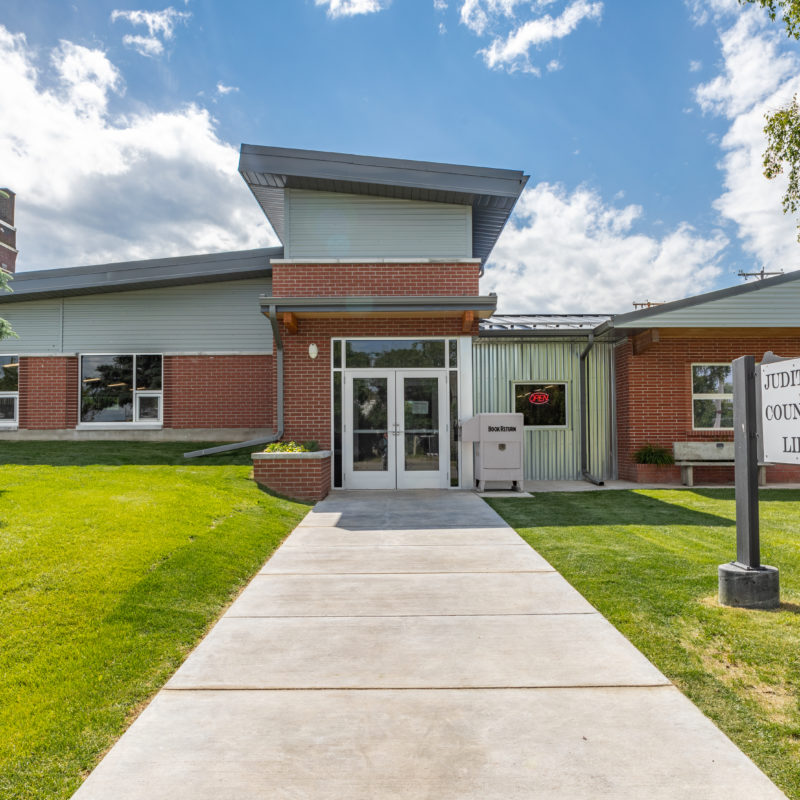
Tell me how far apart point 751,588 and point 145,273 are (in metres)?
13.5

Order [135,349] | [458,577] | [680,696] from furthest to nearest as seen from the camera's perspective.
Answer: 1. [135,349]
2. [458,577]
3. [680,696]

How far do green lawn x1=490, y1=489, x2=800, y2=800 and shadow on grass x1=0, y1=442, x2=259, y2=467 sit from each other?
19.9 ft

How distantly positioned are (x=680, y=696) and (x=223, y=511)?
19.3 feet

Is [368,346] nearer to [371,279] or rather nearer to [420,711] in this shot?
[371,279]

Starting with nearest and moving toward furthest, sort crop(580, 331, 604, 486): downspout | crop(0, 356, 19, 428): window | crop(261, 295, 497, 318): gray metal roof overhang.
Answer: crop(261, 295, 497, 318): gray metal roof overhang
crop(580, 331, 604, 486): downspout
crop(0, 356, 19, 428): window

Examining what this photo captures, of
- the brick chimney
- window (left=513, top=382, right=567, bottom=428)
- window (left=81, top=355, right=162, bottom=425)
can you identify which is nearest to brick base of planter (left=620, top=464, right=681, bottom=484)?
window (left=513, top=382, right=567, bottom=428)

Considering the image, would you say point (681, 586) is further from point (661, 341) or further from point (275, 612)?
point (661, 341)

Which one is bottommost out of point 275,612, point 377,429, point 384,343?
point 275,612

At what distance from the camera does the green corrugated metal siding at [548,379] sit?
1373cm

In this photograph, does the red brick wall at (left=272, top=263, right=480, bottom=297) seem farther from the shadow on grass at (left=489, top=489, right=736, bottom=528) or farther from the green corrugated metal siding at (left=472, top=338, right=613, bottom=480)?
the shadow on grass at (left=489, top=489, right=736, bottom=528)

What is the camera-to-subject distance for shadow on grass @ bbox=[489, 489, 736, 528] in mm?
8156

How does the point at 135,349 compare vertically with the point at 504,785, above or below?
above

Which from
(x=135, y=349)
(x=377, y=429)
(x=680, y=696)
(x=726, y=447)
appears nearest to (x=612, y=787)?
(x=680, y=696)

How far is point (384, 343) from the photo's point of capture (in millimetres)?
11945
